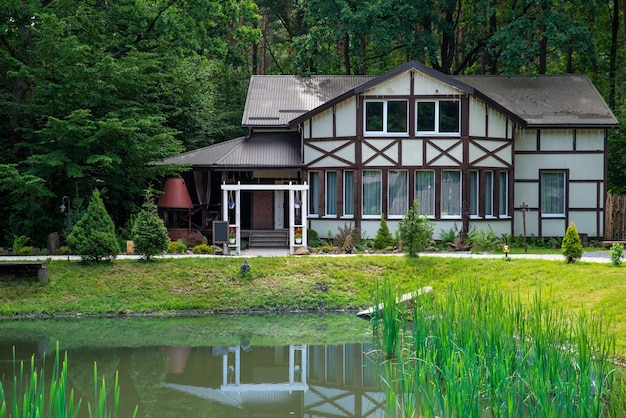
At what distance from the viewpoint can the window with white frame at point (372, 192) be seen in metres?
27.1

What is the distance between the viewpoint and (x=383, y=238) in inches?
985

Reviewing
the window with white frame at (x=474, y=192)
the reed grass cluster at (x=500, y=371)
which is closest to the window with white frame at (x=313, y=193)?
the window with white frame at (x=474, y=192)

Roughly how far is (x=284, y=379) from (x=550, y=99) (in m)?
19.8

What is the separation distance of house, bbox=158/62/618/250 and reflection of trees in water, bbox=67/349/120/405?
10.8m

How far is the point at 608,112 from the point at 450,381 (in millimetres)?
22531

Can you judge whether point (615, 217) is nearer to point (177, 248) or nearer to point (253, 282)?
point (253, 282)

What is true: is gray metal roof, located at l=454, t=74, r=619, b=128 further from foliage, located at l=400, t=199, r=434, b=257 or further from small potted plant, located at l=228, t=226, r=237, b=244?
small potted plant, located at l=228, t=226, r=237, b=244

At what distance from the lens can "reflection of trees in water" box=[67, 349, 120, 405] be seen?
40.2 ft

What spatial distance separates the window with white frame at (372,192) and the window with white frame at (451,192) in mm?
2236

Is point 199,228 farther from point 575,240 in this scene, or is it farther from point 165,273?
point 575,240

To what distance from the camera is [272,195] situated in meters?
28.5

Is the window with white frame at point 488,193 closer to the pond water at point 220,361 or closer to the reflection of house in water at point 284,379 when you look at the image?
the pond water at point 220,361

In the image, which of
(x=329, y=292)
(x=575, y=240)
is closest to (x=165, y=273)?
(x=329, y=292)

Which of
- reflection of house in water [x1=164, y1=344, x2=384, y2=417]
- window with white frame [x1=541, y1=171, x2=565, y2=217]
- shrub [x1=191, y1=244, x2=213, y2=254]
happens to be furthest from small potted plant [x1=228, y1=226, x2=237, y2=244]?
window with white frame [x1=541, y1=171, x2=565, y2=217]
